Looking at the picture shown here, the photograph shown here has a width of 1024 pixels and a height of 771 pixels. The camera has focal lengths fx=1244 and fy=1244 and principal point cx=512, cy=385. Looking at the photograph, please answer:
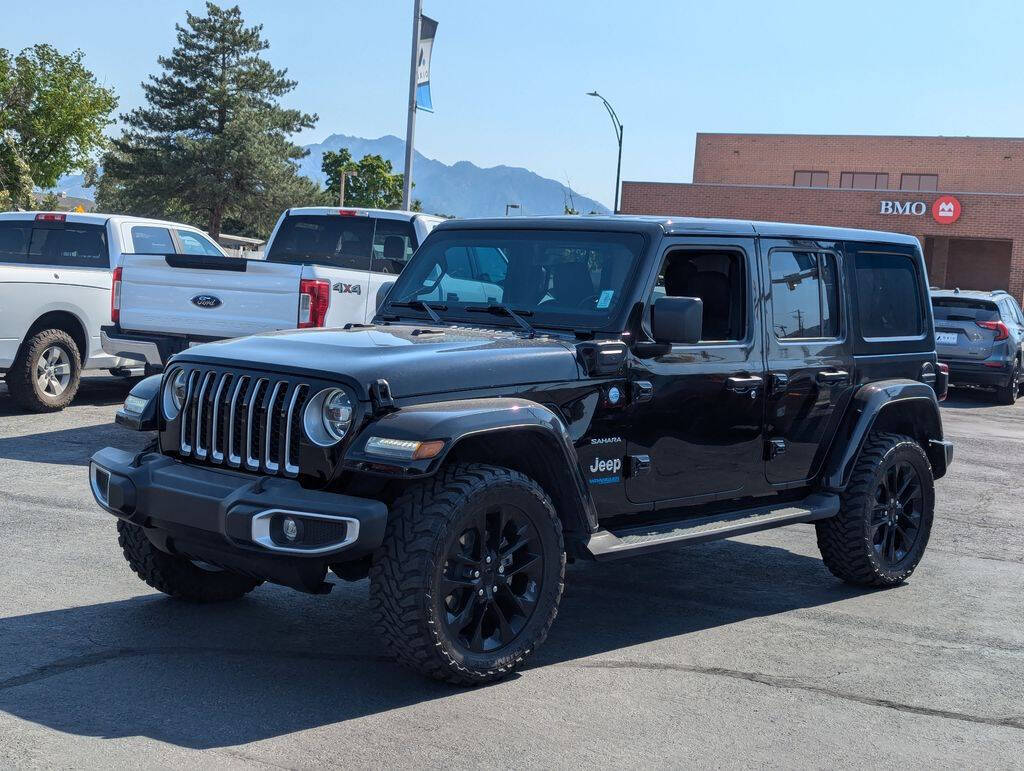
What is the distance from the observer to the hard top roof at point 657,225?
5.90 meters

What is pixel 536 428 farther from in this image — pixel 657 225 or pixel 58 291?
pixel 58 291

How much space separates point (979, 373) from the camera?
61.2ft

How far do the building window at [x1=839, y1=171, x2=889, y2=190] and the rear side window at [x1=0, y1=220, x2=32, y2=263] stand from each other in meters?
52.0

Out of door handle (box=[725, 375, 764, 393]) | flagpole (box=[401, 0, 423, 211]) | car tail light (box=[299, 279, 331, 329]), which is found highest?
flagpole (box=[401, 0, 423, 211])

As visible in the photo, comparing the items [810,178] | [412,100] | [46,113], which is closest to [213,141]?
[46,113]

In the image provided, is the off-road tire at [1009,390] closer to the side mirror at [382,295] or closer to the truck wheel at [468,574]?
the side mirror at [382,295]

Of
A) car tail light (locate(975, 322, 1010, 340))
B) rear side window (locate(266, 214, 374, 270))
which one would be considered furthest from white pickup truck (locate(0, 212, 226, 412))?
car tail light (locate(975, 322, 1010, 340))

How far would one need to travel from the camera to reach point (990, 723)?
4801mm

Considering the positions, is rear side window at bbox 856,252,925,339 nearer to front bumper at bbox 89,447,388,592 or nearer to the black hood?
the black hood

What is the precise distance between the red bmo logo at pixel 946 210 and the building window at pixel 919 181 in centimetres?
1427

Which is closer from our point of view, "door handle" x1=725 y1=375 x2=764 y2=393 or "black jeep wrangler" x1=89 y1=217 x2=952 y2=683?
"black jeep wrangler" x1=89 y1=217 x2=952 y2=683

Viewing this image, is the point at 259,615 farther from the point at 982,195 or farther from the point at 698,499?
the point at 982,195

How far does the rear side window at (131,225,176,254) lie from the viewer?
13516 millimetres

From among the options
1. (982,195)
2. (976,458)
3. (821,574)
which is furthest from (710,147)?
(821,574)
